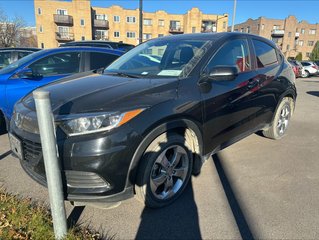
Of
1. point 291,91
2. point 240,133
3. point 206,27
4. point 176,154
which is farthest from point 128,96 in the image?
point 206,27

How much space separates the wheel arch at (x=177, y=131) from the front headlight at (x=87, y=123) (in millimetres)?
316

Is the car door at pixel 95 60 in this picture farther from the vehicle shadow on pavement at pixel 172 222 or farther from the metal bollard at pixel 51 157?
the metal bollard at pixel 51 157

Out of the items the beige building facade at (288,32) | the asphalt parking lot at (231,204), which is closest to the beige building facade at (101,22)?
the beige building facade at (288,32)

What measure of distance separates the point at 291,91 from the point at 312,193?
2254 millimetres

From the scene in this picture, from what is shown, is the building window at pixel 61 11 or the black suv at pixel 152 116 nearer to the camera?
the black suv at pixel 152 116

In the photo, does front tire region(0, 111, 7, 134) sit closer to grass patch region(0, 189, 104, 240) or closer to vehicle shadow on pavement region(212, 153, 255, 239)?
grass patch region(0, 189, 104, 240)

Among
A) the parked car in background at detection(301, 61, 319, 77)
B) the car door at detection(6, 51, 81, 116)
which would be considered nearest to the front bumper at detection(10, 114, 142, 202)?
the car door at detection(6, 51, 81, 116)

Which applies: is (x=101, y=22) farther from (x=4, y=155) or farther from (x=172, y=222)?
→ (x=172, y=222)

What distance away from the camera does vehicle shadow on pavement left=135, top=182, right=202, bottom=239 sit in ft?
7.75

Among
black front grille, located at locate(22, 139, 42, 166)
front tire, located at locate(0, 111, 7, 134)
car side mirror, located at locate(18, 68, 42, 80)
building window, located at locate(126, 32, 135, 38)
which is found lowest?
front tire, located at locate(0, 111, 7, 134)

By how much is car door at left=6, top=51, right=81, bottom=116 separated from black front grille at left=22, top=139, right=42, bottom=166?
7.42 feet

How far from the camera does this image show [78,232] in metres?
2.31

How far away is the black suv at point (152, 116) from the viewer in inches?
86.2

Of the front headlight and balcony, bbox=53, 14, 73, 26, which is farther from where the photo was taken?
balcony, bbox=53, 14, 73, 26
